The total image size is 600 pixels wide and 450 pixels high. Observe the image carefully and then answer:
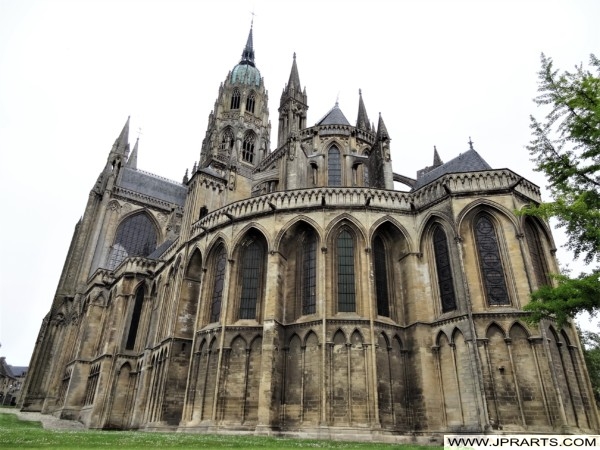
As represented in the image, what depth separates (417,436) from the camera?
1625 centimetres

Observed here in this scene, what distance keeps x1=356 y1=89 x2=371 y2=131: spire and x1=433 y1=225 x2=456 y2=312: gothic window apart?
50.2 feet

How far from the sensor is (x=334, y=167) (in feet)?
94.9

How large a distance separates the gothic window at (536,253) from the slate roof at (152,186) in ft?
118

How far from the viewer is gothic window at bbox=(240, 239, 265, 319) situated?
20172 mm

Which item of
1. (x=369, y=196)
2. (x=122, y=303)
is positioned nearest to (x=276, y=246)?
(x=369, y=196)

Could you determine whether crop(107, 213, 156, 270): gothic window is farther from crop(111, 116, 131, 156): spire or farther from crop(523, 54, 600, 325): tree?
crop(523, 54, 600, 325): tree

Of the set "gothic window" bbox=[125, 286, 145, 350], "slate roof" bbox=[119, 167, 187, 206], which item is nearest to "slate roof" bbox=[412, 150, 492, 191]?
"gothic window" bbox=[125, 286, 145, 350]

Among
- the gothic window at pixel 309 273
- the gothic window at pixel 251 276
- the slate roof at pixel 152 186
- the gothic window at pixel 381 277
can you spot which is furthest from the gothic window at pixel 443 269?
the slate roof at pixel 152 186

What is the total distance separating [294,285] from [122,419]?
1535 cm

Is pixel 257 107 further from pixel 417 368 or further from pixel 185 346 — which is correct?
pixel 417 368

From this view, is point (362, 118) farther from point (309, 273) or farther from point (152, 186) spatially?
point (152, 186)

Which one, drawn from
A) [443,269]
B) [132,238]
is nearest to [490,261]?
[443,269]

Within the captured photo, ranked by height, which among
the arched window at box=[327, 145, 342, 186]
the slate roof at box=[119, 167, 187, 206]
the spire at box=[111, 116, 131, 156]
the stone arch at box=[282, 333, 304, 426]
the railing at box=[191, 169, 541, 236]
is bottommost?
the stone arch at box=[282, 333, 304, 426]

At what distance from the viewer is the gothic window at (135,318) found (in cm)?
2855
